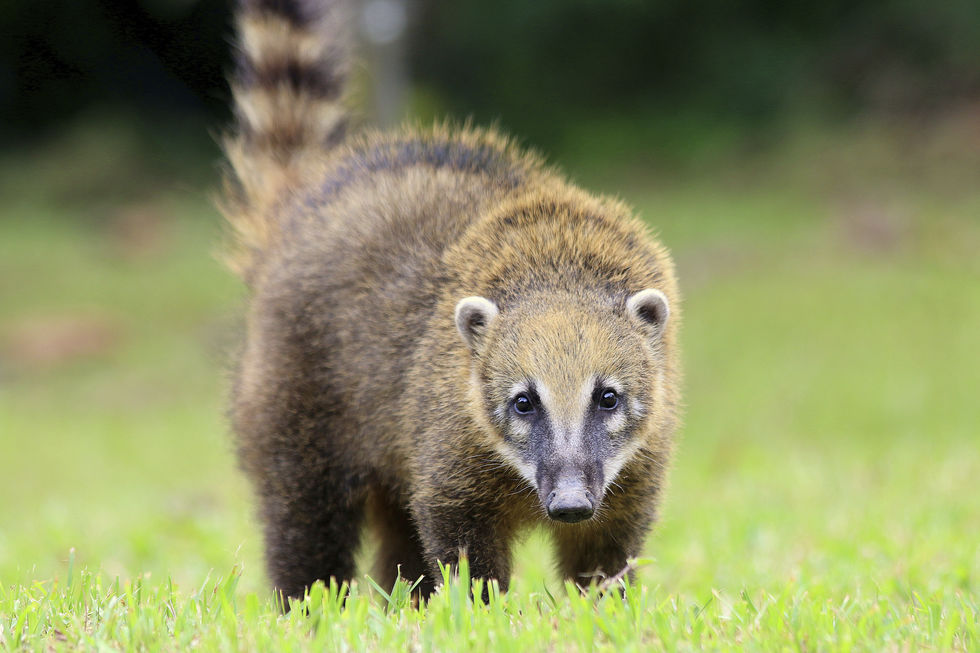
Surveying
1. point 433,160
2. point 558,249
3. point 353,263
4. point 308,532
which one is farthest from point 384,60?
point 558,249

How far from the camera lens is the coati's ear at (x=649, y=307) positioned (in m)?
3.73

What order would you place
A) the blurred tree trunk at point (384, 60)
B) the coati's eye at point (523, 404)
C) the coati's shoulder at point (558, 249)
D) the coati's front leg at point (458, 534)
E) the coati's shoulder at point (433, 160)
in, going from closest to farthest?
the coati's eye at point (523, 404)
the coati's front leg at point (458, 534)
the coati's shoulder at point (558, 249)
the coati's shoulder at point (433, 160)
the blurred tree trunk at point (384, 60)

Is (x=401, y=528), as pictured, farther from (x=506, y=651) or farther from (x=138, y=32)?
(x=138, y=32)

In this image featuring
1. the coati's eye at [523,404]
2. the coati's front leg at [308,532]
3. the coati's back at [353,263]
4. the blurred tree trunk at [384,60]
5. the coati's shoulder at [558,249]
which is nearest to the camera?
the coati's eye at [523,404]

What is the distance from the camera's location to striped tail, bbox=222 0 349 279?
205 inches

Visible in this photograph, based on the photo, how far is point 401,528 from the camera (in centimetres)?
457

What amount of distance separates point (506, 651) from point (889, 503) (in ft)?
14.6

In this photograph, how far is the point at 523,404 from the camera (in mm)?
3592

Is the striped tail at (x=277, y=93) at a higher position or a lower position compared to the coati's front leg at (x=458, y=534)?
higher

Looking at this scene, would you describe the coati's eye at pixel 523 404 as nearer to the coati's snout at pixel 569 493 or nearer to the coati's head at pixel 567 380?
the coati's head at pixel 567 380

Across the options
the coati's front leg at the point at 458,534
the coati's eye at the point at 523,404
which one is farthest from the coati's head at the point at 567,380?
the coati's front leg at the point at 458,534

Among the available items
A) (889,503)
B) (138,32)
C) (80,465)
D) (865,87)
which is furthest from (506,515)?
(865,87)

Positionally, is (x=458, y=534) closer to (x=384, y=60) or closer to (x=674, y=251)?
(x=674, y=251)

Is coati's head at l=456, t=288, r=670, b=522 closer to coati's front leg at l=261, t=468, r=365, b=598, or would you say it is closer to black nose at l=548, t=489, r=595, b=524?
black nose at l=548, t=489, r=595, b=524
